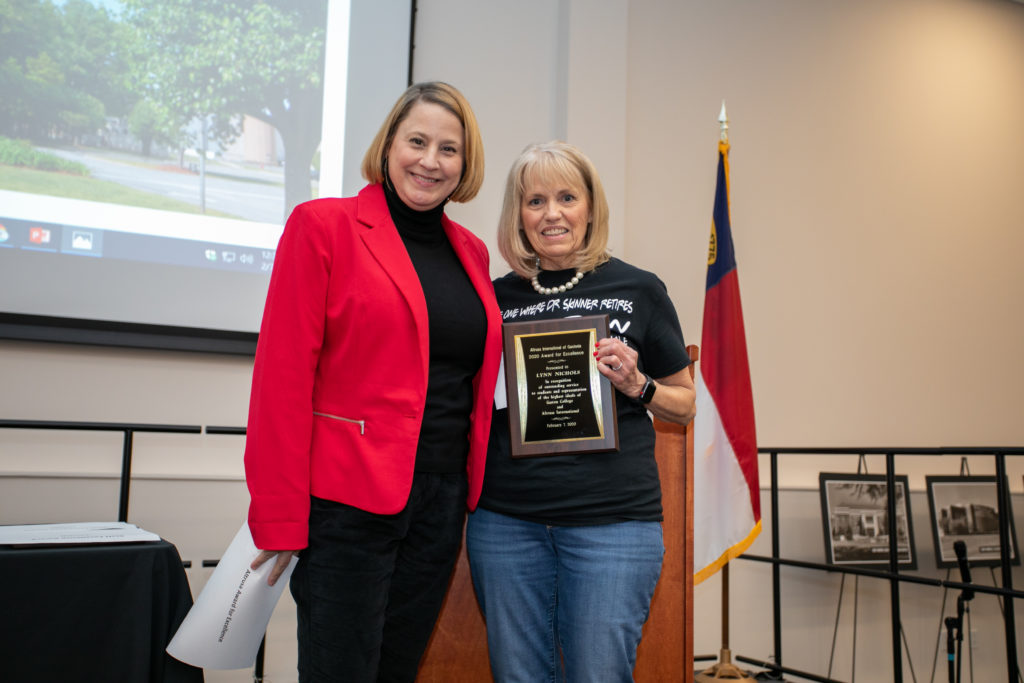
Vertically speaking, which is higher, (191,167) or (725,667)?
(191,167)

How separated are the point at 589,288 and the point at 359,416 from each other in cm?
53

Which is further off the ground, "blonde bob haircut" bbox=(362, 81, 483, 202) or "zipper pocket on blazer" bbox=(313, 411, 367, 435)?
"blonde bob haircut" bbox=(362, 81, 483, 202)

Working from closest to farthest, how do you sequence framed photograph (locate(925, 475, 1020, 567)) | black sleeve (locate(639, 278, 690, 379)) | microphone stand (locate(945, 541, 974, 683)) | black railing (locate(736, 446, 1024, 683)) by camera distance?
black sleeve (locate(639, 278, 690, 379)) → black railing (locate(736, 446, 1024, 683)) → microphone stand (locate(945, 541, 974, 683)) → framed photograph (locate(925, 475, 1020, 567))

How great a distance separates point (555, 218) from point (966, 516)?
3061 mm

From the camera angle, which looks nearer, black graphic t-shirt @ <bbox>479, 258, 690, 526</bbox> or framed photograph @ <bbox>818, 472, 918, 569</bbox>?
black graphic t-shirt @ <bbox>479, 258, 690, 526</bbox>

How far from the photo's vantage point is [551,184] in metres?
1.49

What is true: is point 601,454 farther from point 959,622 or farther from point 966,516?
point 966,516

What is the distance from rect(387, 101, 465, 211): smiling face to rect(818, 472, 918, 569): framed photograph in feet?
8.68

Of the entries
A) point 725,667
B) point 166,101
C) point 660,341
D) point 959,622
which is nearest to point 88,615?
point 660,341

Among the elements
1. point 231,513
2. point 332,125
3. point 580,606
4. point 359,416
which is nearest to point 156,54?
point 332,125

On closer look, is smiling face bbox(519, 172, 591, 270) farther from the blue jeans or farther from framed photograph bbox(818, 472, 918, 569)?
framed photograph bbox(818, 472, 918, 569)

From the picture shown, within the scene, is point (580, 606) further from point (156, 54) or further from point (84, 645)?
point (156, 54)

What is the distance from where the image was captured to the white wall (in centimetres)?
323

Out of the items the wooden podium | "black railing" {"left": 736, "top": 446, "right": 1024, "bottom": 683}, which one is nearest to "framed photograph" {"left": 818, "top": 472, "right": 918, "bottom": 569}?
"black railing" {"left": 736, "top": 446, "right": 1024, "bottom": 683}
